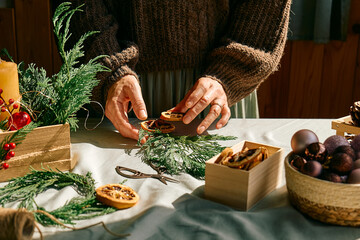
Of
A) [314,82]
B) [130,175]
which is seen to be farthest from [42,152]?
[314,82]

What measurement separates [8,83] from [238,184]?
21.6 inches

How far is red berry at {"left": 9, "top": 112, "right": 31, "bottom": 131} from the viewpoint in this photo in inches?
34.9

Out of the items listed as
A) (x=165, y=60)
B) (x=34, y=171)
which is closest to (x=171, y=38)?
(x=165, y=60)

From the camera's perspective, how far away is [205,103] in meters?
1.20

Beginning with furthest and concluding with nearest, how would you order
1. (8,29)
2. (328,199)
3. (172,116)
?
(8,29), (172,116), (328,199)

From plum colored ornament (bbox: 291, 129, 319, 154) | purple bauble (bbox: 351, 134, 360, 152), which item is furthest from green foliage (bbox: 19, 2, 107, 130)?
purple bauble (bbox: 351, 134, 360, 152)

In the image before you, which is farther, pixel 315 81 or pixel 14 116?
pixel 315 81

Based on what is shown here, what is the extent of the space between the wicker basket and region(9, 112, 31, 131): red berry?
0.57 m

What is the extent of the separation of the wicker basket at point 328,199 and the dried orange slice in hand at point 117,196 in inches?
12.3

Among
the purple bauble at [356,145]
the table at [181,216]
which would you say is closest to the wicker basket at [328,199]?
the table at [181,216]

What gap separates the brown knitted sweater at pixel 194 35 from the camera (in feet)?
4.43

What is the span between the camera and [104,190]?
802 mm

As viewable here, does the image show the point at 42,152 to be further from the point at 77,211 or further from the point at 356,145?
the point at 356,145

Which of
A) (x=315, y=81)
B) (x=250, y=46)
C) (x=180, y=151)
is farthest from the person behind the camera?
(x=315, y=81)
